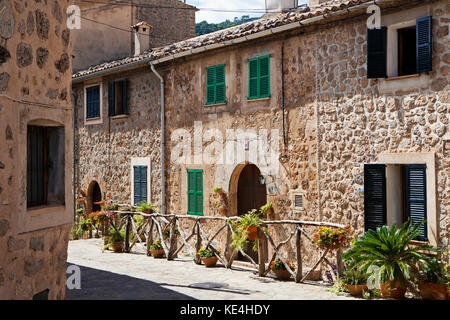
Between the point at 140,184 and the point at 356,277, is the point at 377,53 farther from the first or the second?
the point at 140,184

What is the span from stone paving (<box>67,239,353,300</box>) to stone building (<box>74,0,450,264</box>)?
5.32ft

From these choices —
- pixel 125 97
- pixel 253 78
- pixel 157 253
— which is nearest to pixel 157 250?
pixel 157 253

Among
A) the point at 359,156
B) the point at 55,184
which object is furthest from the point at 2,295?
the point at 359,156

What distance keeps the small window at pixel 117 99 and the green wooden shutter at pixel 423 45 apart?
9765 mm

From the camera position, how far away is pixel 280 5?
539 inches

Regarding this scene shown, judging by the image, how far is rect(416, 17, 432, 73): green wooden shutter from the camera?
29.0ft

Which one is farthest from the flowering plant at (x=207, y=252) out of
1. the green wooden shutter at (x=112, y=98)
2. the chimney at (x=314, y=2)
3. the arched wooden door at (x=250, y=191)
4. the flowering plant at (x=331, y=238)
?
the green wooden shutter at (x=112, y=98)

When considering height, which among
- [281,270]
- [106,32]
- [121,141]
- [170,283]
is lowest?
[170,283]

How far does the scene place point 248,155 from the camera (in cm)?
1240

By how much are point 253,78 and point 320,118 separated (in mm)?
2207

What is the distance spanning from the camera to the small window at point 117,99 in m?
16.5

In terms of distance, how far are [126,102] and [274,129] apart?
6.31 m

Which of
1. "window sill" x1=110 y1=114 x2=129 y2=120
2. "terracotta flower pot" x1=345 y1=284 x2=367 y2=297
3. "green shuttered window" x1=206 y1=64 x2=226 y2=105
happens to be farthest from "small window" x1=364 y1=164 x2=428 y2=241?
"window sill" x1=110 y1=114 x2=129 y2=120

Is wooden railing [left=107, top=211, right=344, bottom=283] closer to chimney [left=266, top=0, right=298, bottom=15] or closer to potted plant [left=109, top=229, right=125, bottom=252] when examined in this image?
potted plant [left=109, top=229, right=125, bottom=252]
